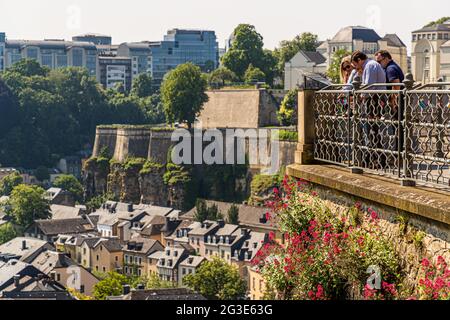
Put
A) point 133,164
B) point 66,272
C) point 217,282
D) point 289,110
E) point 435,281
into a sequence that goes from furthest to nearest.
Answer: point 133,164
point 289,110
point 66,272
point 217,282
point 435,281

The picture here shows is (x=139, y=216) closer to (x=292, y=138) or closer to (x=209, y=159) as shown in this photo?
(x=209, y=159)

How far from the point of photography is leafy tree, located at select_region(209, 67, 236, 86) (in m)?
92.2

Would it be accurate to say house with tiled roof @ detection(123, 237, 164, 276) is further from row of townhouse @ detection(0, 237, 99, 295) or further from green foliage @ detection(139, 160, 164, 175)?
green foliage @ detection(139, 160, 164, 175)

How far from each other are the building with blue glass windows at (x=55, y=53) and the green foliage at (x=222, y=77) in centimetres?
8339

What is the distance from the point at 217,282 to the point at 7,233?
94.6 ft

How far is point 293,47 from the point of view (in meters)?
99.6

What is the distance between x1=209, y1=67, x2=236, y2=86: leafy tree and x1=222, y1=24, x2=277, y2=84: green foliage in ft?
2.26

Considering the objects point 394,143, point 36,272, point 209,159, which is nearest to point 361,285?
point 394,143

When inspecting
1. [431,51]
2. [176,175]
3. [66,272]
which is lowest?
[66,272]

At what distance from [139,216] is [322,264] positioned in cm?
7668

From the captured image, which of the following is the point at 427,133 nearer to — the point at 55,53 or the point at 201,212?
the point at 201,212

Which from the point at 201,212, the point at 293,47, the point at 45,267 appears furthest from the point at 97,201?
the point at 45,267

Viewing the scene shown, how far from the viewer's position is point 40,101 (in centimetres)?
12375

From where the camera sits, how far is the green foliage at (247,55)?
95.2 m
